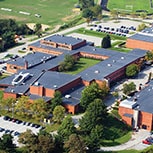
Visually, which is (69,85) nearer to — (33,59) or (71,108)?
(71,108)

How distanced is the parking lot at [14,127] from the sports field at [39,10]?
33.0m

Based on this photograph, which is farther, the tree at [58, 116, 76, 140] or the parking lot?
the parking lot

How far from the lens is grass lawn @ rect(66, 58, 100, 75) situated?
44969 millimetres

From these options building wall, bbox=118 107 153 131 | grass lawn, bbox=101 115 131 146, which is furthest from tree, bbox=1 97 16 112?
building wall, bbox=118 107 153 131

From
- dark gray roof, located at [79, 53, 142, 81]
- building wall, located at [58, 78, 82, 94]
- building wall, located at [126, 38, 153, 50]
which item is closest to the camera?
building wall, located at [58, 78, 82, 94]

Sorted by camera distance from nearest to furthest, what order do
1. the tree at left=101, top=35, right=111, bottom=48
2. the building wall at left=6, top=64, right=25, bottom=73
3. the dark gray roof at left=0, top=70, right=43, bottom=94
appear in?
the dark gray roof at left=0, top=70, right=43, bottom=94, the building wall at left=6, top=64, right=25, bottom=73, the tree at left=101, top=35, right=111, bottom=48

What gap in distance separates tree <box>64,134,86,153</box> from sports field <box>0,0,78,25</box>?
38440 mm

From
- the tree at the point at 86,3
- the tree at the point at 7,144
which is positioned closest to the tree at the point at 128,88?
the tree at the point at 7,144

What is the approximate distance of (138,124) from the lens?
112ft

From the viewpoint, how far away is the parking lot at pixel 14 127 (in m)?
32.8

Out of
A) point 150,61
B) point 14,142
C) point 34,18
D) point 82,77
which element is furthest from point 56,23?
point 14,142

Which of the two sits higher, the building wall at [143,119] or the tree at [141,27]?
the tree at [141,27]

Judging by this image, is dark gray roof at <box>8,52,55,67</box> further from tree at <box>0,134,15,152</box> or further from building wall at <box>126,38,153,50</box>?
tree at <box>0,134,15,152</box>

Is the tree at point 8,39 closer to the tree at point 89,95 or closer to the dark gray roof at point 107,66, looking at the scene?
the dark gray roof at point 107,66
